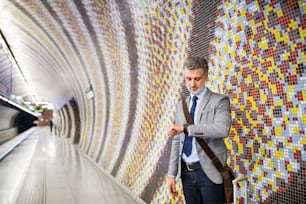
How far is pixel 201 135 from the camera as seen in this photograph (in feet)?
5.04

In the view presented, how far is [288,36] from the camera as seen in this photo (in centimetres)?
171

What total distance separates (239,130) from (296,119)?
19.2 inches

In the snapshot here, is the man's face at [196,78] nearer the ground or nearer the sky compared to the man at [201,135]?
nearer the sky

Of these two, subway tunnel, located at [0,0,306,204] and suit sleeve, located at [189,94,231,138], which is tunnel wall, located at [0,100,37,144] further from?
suit sleeve, located at [189,94,231,138]

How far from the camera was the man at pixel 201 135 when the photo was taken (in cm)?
155

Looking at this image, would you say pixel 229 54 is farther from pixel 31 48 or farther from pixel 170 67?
pixel 31 48

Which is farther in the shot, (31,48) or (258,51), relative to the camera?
(31,48)

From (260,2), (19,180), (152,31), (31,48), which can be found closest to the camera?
(260,2)

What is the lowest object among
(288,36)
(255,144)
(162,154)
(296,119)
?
(162,154)

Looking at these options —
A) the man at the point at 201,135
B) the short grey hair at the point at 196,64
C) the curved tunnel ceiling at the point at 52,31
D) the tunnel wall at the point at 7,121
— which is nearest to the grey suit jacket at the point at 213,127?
the man at the point at 201,135

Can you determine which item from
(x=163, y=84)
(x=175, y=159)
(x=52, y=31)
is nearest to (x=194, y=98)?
(x=175, y=159)

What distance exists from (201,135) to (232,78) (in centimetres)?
83

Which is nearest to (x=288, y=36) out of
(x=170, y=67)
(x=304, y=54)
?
(x=304, y=54)

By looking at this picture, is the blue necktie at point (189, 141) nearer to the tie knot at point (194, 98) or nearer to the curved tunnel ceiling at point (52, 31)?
the tie knot at point (194, 98)
